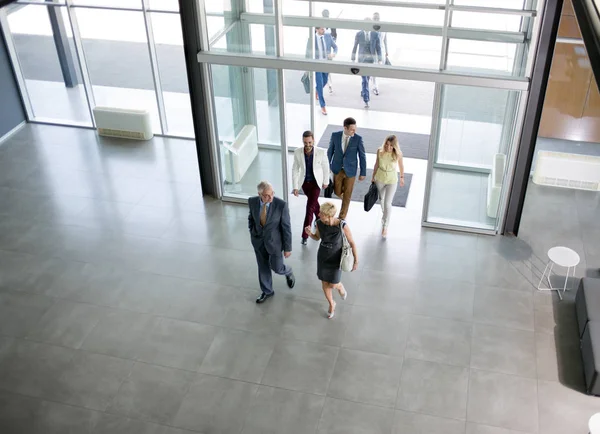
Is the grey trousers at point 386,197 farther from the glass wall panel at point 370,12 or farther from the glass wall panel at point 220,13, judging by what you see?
the glass wall panel at point 220,13

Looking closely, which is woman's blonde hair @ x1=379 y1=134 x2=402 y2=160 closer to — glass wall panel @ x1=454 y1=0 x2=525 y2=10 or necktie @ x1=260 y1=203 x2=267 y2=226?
glass wall panel @ x1=454 y1=0 x2=525 y2=10

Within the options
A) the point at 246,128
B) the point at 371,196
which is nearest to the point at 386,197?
the point at 371,196

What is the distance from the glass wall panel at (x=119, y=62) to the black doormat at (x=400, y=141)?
297 cm

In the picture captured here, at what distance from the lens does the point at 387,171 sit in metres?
8.10

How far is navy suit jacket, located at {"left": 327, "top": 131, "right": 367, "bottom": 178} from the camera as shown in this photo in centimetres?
800

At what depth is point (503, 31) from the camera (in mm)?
7508

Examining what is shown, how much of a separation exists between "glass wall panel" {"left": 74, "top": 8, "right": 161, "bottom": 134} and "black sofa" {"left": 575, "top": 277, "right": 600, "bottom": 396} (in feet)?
24.4

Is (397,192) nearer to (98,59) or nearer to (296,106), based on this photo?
(296,106)

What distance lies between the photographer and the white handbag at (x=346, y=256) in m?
6.63

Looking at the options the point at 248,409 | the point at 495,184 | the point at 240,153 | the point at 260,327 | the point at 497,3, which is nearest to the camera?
the point at 248,409

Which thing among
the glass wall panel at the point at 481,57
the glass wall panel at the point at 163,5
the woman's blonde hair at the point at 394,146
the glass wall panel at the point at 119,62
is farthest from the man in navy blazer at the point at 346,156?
the glass wall panel at the point at 119,62

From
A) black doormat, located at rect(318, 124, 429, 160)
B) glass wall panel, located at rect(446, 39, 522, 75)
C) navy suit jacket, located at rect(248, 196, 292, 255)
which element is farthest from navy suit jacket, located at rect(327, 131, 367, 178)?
black doormat, located at rect(318, 124, 429, 160)

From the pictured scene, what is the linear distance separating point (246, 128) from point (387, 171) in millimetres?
2169

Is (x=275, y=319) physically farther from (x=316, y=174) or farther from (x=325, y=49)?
(x=325, y=49)
